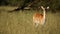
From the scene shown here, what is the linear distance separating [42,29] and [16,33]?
1611mm

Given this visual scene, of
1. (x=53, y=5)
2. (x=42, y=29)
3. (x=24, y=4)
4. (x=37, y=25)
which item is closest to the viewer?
(x=42, y=29)

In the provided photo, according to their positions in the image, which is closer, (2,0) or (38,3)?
(38,3)

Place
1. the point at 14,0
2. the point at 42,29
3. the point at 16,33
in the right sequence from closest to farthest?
1. the point at 16,33
2. the point at 42,29
3. the point at 14,0

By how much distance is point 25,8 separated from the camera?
19328 millimetres

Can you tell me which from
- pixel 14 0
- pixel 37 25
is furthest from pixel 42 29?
pixel 14 0

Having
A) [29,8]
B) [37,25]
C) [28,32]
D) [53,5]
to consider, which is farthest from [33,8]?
[28,32]

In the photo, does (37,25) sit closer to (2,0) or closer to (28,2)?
(28,2)

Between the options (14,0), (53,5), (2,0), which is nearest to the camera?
(53,5)

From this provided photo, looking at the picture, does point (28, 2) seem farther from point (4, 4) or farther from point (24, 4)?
point (4, 4)

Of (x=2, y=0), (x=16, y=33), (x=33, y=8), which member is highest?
(x=2, y=0)

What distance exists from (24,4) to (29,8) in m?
0.91

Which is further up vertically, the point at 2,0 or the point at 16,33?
the point at 2,0

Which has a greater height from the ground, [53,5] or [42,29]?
[53,5]

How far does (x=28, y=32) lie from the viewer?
8617mm
